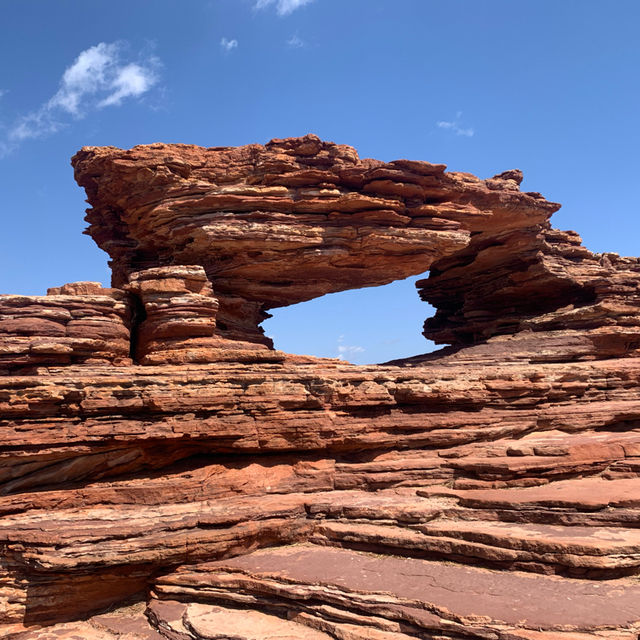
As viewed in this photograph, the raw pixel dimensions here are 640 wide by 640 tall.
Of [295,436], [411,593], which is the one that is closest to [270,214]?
[295,436]

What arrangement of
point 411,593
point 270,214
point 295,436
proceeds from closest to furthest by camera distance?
1. point 411,593
2. point 295,436
3. point 270,214

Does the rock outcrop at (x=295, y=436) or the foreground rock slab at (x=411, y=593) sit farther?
the rock outcrop at (x=295, y=436)

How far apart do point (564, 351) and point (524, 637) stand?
16.6 meters

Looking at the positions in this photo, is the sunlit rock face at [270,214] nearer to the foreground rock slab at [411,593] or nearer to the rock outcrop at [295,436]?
the rock outcrop at [295,436]

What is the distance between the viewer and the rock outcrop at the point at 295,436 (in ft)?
45.1

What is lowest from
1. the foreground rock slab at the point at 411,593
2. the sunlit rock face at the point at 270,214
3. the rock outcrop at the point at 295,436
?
the foreground rock slab at the point at 411,593

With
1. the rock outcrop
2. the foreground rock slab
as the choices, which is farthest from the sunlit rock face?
the foreground rock slab

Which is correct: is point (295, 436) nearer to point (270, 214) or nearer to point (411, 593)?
point (411, 593)

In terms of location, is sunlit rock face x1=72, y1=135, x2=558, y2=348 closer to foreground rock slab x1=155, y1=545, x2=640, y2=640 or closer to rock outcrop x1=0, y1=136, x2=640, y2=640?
rock outcrop x1=0, y1=136, x2=640, y2=640

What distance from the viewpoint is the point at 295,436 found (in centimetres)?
1895

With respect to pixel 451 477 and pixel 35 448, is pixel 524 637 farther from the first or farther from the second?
pixel 35 448

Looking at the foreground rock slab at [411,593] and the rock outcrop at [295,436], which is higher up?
the rock outcrop at [295,436]

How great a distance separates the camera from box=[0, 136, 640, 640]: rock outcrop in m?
13.7

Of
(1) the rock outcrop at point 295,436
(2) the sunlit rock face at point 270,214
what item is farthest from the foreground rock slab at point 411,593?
(2) the sunlit rock face at point 270,214
